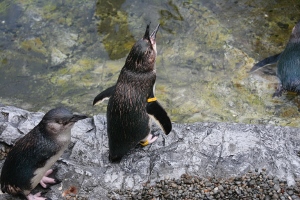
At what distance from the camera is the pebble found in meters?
3.70

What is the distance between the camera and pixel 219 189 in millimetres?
3746

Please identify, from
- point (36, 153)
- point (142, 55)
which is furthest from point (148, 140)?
point (36, 153)

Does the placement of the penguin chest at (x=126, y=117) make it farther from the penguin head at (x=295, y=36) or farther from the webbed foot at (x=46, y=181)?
the penguin head at (x=295, y=36)

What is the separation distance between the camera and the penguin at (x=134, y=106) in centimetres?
397

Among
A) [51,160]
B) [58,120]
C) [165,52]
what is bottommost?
[165,52]

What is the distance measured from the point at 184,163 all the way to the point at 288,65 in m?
2.15

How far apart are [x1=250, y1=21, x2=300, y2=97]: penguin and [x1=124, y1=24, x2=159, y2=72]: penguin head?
1817mm

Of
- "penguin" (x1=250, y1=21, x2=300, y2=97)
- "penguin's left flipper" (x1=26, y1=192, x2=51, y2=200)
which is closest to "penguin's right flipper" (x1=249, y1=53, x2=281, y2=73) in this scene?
"penguin" (x1=250, y1=21, x2=300, y2=97)

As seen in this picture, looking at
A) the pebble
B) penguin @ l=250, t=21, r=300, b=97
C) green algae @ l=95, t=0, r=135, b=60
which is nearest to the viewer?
the pebble

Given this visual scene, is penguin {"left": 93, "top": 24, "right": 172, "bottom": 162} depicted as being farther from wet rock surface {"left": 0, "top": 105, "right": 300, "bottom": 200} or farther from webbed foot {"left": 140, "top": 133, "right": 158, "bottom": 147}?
wet rock surface {"left": 0, "top": 105, "right": 300, "bottom": 200}

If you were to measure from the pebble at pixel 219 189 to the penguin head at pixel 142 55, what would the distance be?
0.97m

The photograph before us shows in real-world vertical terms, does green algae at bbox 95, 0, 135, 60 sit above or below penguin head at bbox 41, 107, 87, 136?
below

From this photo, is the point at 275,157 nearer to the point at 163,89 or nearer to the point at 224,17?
the point at 163,89

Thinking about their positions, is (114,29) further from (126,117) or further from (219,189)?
(219,189)
